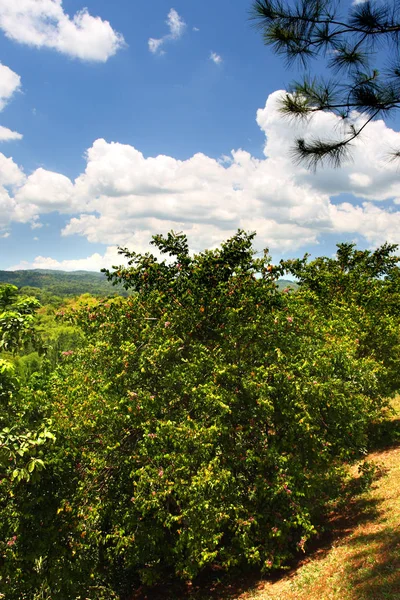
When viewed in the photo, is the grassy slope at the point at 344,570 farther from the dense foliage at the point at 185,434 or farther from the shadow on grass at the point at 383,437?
the shadow on grass at the point at 383,437

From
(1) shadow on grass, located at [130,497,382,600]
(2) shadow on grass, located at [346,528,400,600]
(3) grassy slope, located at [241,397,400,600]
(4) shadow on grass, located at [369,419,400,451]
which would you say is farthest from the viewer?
(4) shadow on grass, located at [369,419,400,451]

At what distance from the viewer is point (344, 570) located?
9.35 m

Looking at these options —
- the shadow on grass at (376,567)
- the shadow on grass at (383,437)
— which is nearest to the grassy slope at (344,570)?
the shadow on grass at (376,567)

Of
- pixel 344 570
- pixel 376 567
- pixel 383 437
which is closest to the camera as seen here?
pixel 376 567

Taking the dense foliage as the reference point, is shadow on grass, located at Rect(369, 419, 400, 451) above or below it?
below

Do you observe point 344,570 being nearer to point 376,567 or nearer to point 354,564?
point 354,564

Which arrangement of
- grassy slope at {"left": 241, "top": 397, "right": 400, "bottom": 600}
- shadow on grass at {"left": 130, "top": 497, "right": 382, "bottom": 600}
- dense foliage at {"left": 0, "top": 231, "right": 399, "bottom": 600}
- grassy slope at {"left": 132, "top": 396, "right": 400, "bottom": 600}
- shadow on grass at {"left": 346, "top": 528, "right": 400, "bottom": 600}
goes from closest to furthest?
shadow on grass at {"left": 346, "top": 528, "right": 400, "bottom": 600} → grassy slope at {"left": 241, "top": 397, "right": 400, "bottom": 600} → grassy slope at {"left": 132, "top": 396, "right": 400, "bottom": 600} → dense foliage at {"left": 0, "top": 231, "right": 399, "bottom": 600} → shadow on grass at {"left": 130, "top": 497, "right": 382, "bottom": 600}

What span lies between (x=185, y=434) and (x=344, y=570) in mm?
5281

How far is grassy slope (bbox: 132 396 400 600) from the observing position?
27.5 feet

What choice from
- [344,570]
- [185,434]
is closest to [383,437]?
[344,570]

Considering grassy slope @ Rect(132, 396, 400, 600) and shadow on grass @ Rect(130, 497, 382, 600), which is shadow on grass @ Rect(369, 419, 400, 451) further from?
shadow on grass @ Rect(130, 497, 382, 600)

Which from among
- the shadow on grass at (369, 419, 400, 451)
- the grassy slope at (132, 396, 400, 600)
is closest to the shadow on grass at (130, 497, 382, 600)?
the grassy slope at (132, 396, 400, 600)

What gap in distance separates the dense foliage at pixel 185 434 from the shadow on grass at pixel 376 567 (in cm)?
135

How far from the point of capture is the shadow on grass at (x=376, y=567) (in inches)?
305
